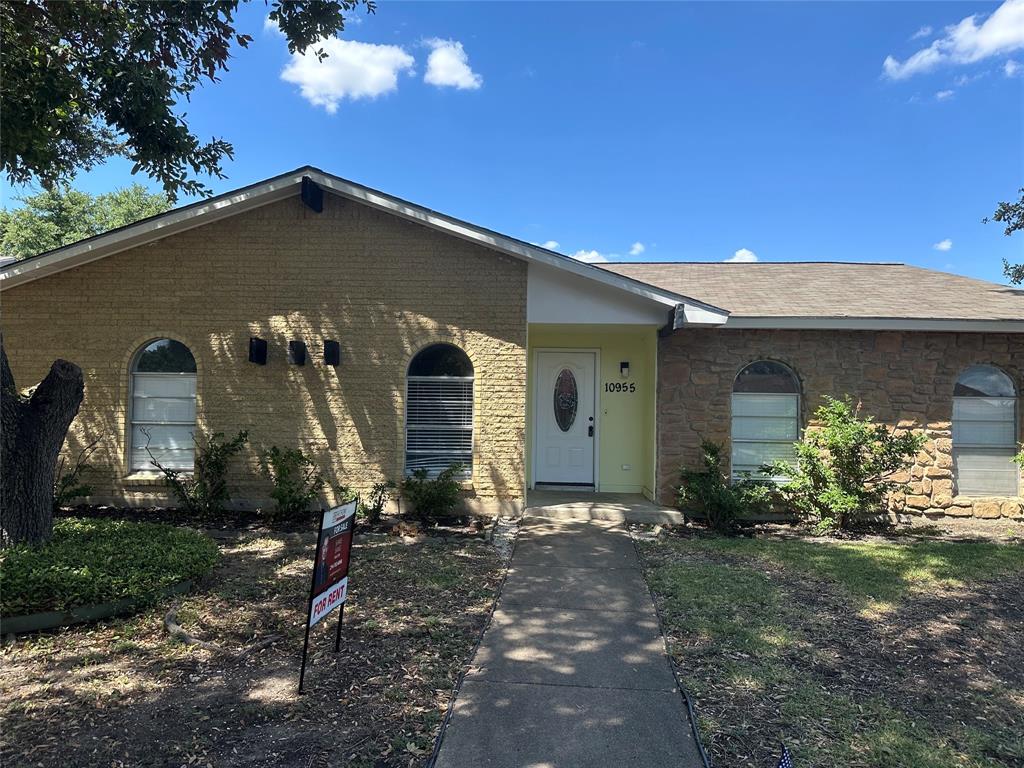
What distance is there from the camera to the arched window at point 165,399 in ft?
27.3

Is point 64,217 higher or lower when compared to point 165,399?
higher

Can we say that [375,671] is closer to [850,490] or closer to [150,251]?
[850,490]

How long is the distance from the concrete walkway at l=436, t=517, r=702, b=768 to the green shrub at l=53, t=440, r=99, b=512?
21.2 feet

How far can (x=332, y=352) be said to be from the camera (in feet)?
26.1

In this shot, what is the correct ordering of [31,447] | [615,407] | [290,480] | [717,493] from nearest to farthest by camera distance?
[31,447]
[717,493]
[290,480]
[615,407]

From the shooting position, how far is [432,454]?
8219 millimetres

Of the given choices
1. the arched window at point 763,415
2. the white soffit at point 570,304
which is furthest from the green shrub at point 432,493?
the arched window at point 763,415

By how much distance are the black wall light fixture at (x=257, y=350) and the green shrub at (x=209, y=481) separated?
3.46ft

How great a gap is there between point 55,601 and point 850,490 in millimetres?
8713

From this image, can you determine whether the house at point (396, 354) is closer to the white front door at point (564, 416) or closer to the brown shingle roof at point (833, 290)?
the brown shingle roof at point (833, 290)

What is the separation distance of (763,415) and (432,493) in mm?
5045

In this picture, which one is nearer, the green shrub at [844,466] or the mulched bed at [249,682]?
the mulched bed at [249,682]

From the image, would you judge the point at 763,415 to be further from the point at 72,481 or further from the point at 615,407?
→ the point at 72,481

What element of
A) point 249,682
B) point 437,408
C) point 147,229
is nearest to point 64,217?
point 147,229
